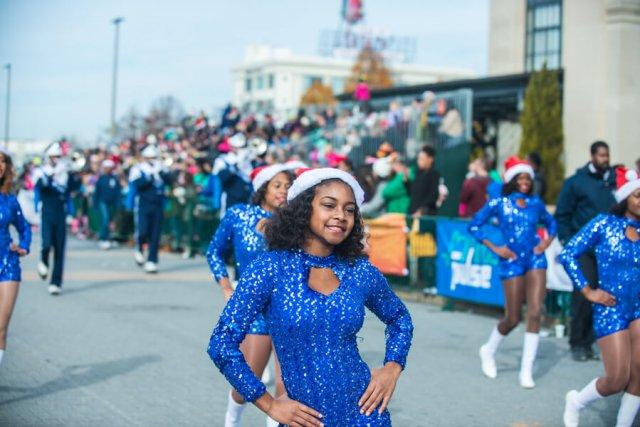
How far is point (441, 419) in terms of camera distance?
7.44 meters

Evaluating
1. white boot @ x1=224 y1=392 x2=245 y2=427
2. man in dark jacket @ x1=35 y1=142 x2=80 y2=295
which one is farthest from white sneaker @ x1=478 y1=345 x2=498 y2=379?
man in dark jacket @ x1=35 y1=142 x2=80 y2=295

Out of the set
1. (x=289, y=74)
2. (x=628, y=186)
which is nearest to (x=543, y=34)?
(x=628, y=186)

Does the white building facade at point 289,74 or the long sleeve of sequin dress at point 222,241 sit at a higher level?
the white building facade at point 289,74

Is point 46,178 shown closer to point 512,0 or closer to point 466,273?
point 466,273

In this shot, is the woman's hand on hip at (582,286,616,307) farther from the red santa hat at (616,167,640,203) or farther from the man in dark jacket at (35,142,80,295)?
the man in dark jacket at (35,142,80,295)

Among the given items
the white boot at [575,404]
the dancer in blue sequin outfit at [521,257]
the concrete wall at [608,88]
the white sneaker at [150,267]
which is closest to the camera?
the white boot at [575,404]

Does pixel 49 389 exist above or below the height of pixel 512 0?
below

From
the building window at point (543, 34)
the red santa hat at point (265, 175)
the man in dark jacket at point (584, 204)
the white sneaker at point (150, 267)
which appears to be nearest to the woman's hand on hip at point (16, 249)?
the red santa hat at point (265, 175)

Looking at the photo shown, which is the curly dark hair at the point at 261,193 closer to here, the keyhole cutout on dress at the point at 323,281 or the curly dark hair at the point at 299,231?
the curly dark hair at the point at 299,231

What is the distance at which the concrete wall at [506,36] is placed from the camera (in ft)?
88.1

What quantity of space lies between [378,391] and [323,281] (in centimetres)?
Result: 45

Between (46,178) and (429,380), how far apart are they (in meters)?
7.66

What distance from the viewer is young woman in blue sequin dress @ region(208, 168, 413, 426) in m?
3.77

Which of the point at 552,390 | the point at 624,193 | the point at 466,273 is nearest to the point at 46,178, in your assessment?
the point at 466,273
